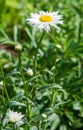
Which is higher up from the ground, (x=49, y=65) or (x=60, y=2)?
(x=60, y=2)

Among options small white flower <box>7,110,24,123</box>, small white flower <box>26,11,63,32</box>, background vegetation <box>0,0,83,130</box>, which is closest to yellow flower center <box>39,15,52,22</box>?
small white flower <box>26,11,63,32</box>

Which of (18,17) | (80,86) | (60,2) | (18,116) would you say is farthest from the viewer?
(18,17)

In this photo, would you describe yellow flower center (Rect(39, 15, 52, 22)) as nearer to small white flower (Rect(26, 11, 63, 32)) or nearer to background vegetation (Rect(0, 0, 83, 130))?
small white flower (Rect(26, 11, 63, 32))

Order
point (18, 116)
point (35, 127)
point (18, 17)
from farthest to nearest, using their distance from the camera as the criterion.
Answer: point (18, 17)
point (35, 127)
point (18, 116)

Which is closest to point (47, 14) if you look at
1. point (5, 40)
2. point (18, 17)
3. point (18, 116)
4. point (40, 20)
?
point (40, 20)

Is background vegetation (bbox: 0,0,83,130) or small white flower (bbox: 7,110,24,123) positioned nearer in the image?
small white flower (bbox: 7,110,24,123)

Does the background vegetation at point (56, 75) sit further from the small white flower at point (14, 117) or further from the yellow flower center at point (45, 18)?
the yellow flower center at point (45, 18)

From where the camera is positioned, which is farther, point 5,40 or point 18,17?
point 18,17

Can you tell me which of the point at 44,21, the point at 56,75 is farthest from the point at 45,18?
the point at 56,75

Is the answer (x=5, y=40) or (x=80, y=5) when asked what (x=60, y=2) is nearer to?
(x=80, y=5)

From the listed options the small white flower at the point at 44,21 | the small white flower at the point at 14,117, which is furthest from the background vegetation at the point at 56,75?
the small white flower at the point at 44,21

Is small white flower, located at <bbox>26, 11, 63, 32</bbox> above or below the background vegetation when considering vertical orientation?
above
